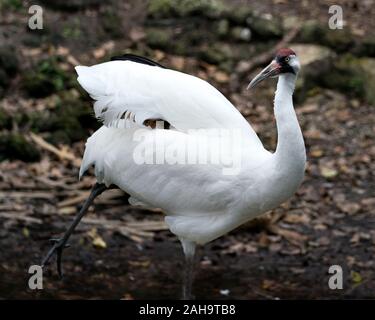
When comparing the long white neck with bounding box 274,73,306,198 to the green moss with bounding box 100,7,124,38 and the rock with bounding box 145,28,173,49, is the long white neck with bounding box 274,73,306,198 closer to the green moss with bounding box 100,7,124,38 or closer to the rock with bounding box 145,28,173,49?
the rock with bounding box 145,28,173,49

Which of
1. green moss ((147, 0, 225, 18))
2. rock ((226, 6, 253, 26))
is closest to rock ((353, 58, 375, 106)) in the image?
rock ((226, 6, 253, 26))

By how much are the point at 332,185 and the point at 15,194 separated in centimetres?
319

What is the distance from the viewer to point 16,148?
8.41 meters

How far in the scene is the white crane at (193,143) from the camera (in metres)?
5.23

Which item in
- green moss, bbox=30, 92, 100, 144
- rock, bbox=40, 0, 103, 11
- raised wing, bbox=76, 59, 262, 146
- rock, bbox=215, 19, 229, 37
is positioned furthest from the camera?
rock, bbox=215, 19, 229, 37

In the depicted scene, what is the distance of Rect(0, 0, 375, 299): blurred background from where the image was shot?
7.01 meters

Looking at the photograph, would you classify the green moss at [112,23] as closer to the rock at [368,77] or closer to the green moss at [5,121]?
the green moss at [5,121]

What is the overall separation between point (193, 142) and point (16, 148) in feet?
11.4

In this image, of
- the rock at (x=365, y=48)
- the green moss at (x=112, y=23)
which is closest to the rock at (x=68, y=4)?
the green moss at (x=112, y=23)

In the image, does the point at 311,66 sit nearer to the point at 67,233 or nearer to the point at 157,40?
the point at 157,40

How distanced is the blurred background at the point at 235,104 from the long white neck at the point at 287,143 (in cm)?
184

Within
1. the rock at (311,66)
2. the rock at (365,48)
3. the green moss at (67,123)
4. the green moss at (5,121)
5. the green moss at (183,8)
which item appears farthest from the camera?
the green moss at (183,8)
